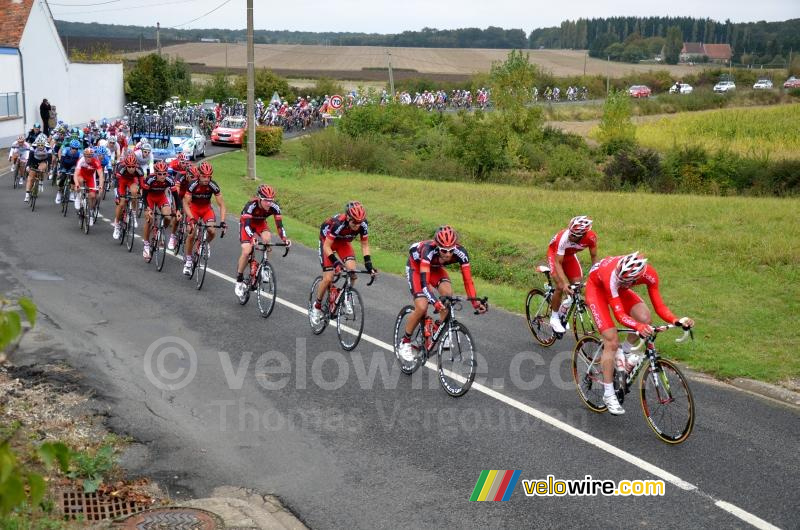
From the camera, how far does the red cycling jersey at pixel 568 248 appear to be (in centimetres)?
1138

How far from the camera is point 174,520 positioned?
680 centimetres

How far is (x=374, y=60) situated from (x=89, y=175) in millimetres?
122048

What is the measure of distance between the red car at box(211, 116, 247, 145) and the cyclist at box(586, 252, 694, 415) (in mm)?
42203

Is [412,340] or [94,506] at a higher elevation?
[412,340]

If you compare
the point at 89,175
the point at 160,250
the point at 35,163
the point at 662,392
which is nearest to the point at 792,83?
the point at 35,163

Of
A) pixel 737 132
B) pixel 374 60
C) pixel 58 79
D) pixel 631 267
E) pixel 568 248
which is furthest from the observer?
pixel 374 60

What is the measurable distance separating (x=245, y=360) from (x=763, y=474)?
20.6 feet

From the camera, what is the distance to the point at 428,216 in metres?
23.4

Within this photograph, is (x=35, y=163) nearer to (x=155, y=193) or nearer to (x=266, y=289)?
(x=155, y=193)

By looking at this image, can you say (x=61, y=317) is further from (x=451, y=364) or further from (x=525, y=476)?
(x=525, y=476)

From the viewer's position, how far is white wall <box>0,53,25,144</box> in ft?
136

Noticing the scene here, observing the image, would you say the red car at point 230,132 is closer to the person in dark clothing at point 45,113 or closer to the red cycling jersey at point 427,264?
the person in dark clothing at point 45,113

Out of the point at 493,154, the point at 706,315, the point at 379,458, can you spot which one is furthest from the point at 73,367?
the point at 493,154

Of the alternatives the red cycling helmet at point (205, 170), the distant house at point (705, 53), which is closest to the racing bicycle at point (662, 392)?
the red cycling helmet at point (205, 170)
